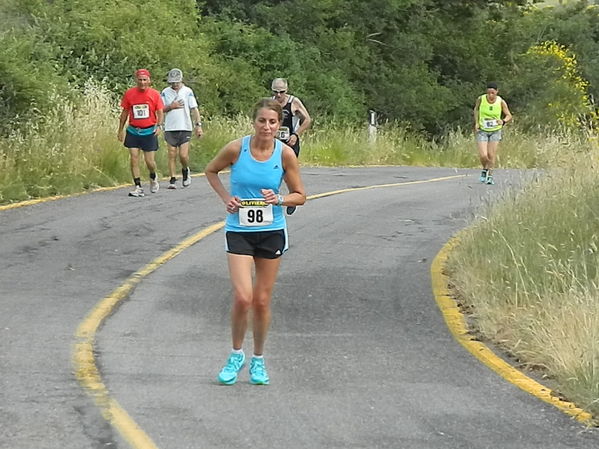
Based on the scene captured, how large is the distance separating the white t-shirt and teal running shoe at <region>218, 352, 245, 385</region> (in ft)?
36.3

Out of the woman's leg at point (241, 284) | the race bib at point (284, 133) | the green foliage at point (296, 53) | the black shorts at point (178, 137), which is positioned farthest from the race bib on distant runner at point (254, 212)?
the green foliage at point (296, 53)

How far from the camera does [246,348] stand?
8.55 metres

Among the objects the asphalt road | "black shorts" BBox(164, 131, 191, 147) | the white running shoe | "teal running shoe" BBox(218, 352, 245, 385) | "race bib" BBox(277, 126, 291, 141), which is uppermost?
"race bib" BBox(277, 126, 291, 141)

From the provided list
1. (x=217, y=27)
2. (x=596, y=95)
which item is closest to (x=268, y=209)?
(x=217, y=27)

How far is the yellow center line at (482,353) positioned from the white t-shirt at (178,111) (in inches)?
274

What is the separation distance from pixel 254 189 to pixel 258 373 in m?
1.17

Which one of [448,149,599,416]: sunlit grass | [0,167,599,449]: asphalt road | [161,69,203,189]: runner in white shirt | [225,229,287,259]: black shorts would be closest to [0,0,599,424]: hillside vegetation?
[448,149,599,416]: sunlit grass

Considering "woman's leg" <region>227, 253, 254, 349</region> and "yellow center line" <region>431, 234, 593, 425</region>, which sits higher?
"woman's leg" <region>227, 253, 254, 349</region>

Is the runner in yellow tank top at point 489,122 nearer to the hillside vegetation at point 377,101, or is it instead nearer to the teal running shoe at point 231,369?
the hillside vegetation at point 377,101

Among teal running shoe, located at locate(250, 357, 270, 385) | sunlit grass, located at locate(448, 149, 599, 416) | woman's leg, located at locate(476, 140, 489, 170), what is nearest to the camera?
teal running shoe, located at locate(250, 357, 270, 385)

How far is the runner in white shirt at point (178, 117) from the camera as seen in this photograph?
18219 millimetres

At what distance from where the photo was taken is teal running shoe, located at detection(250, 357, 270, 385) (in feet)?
24.5

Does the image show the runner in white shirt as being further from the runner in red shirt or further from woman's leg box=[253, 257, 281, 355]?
woman's leg box=[253, 257, 281, 355]

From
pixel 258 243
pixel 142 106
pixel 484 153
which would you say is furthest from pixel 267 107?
pixel 484 153
